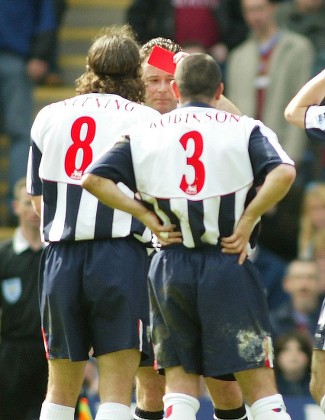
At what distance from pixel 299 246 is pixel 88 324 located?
4293 millimetres

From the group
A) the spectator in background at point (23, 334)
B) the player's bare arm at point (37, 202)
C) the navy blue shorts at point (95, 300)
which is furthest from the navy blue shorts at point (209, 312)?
the spectator in background at point (23, 334)

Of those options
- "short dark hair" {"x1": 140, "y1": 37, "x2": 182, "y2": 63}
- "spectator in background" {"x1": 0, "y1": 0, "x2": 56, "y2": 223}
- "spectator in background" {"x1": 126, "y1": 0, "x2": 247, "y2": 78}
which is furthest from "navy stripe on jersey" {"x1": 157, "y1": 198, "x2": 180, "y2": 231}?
"spectator in background" {"x1": 0, "y1": 0, "x2": 56, "y2": 223}

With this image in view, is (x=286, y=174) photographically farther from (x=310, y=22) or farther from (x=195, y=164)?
(x=310, y=22)

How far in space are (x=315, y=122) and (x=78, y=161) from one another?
1165 mm

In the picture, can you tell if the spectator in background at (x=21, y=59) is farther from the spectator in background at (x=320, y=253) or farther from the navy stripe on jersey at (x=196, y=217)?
the navy stripe on jersey at (x=196, y=217)

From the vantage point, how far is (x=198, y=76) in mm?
6066

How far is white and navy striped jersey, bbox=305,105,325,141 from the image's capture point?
6.57m

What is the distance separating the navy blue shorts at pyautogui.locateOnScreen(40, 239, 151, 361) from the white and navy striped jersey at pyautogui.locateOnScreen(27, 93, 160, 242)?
8cm

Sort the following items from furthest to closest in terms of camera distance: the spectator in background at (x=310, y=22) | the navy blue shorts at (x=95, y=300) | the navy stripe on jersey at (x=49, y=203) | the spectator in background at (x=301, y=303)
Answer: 1. the spectator in background at (x=310, y=22)
2. the spectator in background at (x=301, y=303)
3. the navy stripe on jersey at (x=49, y=203)
4. the navy blue shorts at (x=95, y=300)

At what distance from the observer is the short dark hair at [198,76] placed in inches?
238

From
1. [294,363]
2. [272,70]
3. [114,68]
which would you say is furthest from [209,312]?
[272,70]

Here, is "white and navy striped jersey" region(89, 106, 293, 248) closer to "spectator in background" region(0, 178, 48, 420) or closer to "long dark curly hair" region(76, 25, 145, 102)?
"long dark curly hair" region(76, 25, 145, 102)

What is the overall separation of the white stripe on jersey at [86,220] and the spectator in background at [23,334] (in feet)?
8.84

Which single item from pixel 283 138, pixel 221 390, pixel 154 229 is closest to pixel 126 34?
pixel 154 229
